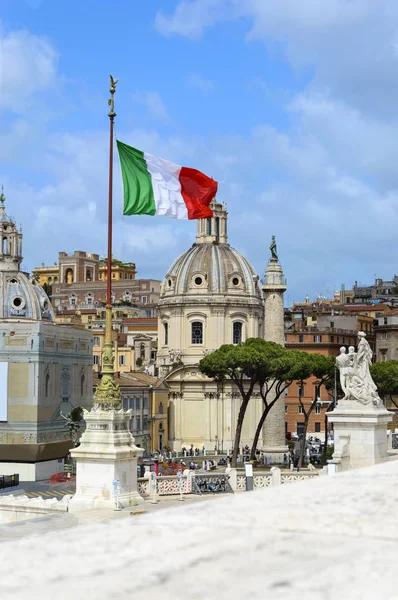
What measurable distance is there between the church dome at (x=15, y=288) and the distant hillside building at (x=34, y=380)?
Result: 0.07 meters

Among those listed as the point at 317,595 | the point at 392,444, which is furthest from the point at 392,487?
the point at 392,444

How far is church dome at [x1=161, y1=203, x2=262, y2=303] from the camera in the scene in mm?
92062

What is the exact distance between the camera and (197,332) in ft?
300

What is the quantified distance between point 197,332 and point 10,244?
2147 cm

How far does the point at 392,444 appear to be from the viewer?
35.7 m

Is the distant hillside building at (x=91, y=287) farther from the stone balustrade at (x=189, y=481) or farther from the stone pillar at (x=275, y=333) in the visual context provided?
the stone balustrade at (x=189, y=481)

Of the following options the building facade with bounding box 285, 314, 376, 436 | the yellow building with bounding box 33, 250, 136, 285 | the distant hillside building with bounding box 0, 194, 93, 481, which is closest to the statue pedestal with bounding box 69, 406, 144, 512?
the distant hillside building with bounding box 0, 194, 93, 481

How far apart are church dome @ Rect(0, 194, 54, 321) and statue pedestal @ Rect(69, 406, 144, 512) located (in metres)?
48.3

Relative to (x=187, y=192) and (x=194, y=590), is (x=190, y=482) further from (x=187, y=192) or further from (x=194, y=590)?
(x=194, y=590)

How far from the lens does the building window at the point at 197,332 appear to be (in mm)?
91250

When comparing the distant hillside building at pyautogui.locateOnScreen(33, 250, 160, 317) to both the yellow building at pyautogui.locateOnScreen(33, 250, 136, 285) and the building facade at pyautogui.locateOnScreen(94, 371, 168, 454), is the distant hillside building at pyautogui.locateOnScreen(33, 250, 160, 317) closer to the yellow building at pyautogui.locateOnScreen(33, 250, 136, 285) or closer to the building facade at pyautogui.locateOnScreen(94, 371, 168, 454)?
the yellow building at pyautogui.locateOnScreen(33, 250, 136, 285)

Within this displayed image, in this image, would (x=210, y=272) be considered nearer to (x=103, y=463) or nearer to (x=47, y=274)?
(x=103, y=463)

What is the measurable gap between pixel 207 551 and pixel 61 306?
140 meters

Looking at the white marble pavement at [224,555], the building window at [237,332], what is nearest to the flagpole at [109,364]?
the white marble pavement at [224,555]
